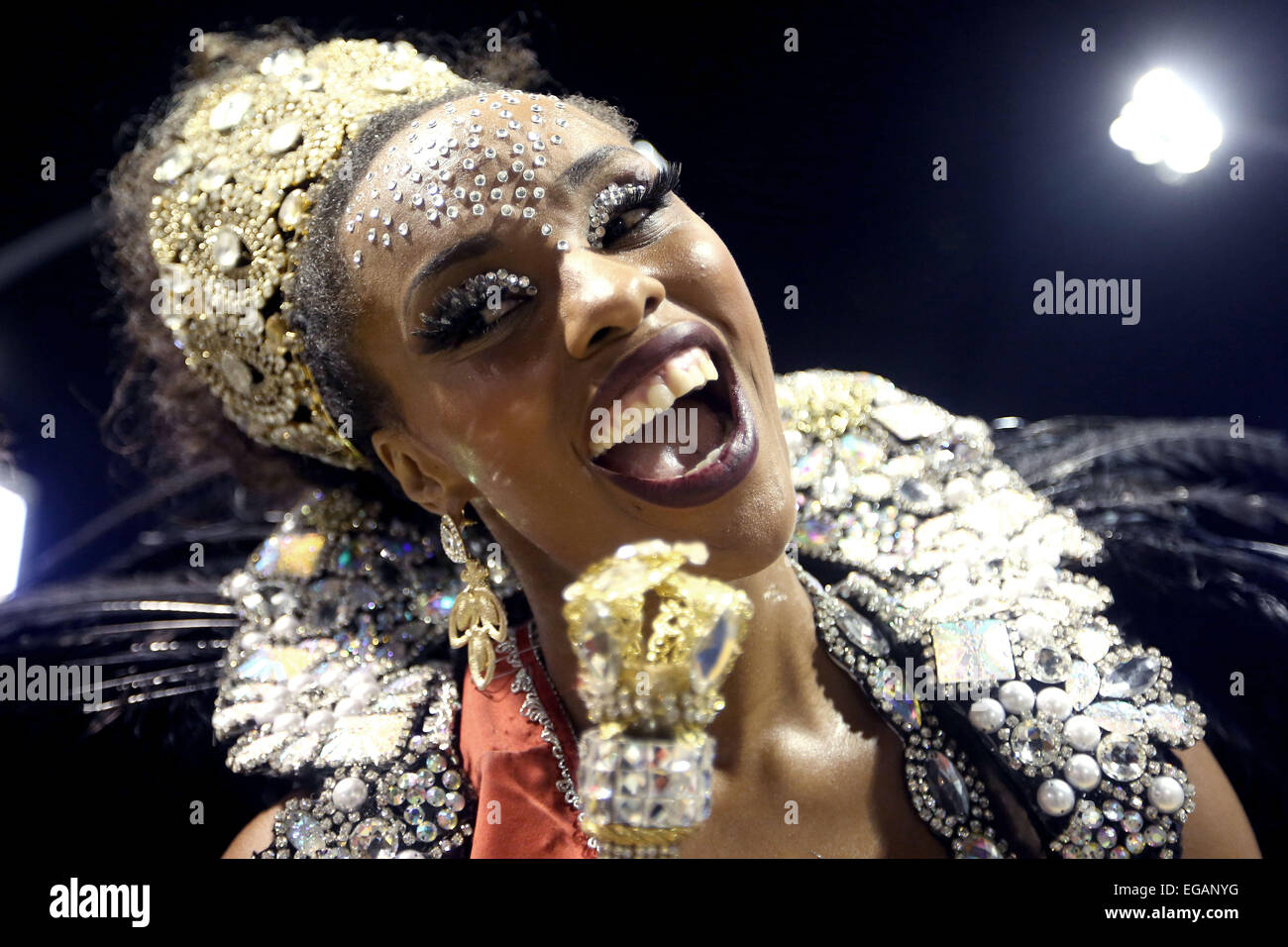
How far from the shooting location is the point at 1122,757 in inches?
62.1

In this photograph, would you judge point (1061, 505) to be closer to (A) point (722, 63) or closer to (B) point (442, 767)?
(A) point (722, 63)

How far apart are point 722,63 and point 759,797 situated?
117 cm

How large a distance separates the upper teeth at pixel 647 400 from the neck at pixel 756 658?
29 cm

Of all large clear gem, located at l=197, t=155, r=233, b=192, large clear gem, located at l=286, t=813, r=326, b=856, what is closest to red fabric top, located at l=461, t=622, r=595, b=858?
large clear gem, located at l=286, t=813, r=326, b=856

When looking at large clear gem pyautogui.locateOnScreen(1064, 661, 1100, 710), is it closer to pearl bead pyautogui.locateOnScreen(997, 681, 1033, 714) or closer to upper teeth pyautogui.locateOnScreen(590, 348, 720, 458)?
pearl bead pyautogui.locateOnScreen(997, 681, 1033, 714)

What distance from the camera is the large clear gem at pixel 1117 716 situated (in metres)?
1.60

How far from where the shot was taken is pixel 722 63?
1959 mm

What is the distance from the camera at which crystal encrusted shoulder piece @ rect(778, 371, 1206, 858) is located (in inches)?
61.8

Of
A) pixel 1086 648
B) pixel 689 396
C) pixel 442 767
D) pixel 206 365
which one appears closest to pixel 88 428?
pixel 206 365

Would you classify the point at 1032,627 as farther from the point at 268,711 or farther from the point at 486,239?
the point at 268,711

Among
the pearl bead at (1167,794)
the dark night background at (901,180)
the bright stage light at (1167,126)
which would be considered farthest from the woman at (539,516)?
the bright stage light at (1167,126)

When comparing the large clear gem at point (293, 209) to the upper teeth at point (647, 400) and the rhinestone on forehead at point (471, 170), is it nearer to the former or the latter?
the rhinestone on forehead at point (471, 170)

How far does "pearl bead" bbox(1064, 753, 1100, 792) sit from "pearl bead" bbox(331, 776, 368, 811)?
98 cm

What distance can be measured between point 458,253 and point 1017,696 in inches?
37.8
